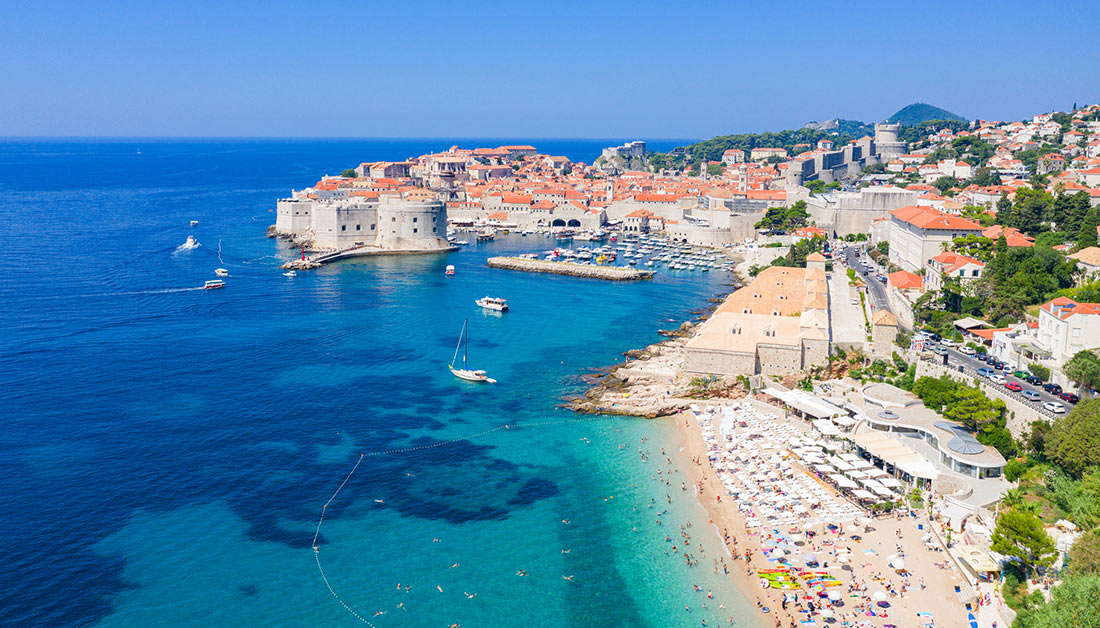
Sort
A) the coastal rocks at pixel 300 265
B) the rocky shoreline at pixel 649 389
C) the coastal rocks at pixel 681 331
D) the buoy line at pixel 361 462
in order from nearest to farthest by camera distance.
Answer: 1. the buoy line at pixel 361 462
2. the rocky shoreline at pixel 649 389
3. the coastal rocks at pixel 681 331
4. the coastal rocks at pixel 300 265

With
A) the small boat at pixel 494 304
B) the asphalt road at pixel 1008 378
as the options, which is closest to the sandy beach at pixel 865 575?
the asphalt road at pixel 1008 378

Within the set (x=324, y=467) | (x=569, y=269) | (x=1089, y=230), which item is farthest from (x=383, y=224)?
(x=1089, y=230)

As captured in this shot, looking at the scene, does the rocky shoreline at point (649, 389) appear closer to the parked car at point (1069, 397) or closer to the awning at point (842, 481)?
the awning at point (842, 481)

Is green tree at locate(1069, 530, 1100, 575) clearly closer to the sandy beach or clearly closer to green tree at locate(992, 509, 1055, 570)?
green tree at locate(992, 509, 1055, 570)

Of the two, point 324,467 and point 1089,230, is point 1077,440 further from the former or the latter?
point 1089,230

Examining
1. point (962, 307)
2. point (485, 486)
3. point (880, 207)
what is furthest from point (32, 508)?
point (880, 207)

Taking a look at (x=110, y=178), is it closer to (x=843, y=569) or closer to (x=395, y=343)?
(x=395, y=343)
